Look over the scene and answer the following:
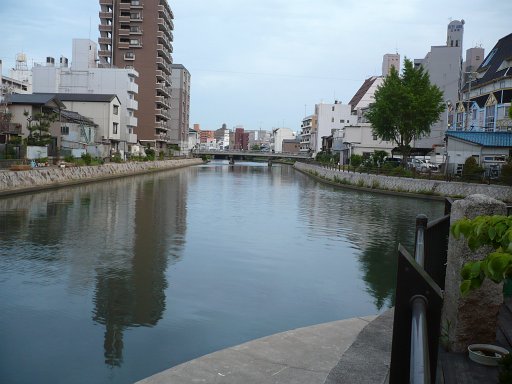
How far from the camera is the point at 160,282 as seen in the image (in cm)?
1102

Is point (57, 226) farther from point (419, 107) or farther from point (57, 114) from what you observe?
point (419, 107)

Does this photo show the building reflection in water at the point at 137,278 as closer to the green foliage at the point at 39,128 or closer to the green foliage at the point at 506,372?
the green foliage at the point at 506,372

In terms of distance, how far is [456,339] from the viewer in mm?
4824

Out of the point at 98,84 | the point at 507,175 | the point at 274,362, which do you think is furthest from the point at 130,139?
the point at 274,362

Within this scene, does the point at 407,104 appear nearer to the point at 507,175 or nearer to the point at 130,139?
the point at 507,175

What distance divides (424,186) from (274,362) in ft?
114

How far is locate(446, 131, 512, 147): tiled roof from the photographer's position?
39.7m

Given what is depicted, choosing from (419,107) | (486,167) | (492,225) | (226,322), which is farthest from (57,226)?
(419,107)

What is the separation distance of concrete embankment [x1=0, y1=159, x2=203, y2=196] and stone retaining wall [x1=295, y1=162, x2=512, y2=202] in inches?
832

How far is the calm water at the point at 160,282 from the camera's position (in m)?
7.30

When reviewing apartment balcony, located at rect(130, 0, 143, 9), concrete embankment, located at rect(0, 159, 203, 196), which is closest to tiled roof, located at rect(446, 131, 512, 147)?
concrete embankment, located at rect(0, 159, 203, 196)

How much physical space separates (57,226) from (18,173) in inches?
523

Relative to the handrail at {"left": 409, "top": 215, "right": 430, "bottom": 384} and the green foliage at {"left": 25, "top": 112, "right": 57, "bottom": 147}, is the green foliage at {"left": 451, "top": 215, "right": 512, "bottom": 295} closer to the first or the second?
the handrail at {"left": 409, "top": 215, "right": 430, "bottom": 384}

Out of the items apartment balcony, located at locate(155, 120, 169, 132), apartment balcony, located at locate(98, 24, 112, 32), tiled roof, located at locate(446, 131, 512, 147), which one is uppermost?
apartment balcony, located at locate(98, 24, 112, 32)
